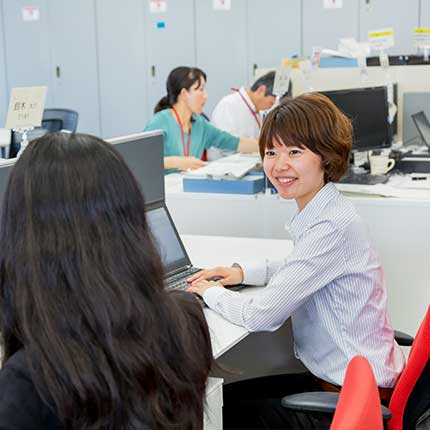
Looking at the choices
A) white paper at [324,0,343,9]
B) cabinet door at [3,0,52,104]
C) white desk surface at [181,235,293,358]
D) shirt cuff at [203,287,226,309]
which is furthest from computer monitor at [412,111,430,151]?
cabinet door at [3,0,52,104]

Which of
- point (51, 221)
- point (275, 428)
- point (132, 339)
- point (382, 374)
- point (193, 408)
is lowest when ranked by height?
point (275, 428)

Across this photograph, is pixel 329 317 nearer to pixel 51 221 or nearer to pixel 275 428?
pixel 275 428

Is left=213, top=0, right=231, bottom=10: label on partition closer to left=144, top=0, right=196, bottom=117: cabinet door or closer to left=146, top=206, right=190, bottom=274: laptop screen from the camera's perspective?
left=144, top=0, right=196, bottom=117: cabinet door

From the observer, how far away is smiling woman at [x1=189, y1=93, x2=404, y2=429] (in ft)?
5.88

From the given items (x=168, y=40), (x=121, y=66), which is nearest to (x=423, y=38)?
(x=168, y=40)

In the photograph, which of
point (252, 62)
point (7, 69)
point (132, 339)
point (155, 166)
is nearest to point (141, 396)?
point (132, 339)

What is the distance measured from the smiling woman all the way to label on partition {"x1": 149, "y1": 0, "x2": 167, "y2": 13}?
5007mm

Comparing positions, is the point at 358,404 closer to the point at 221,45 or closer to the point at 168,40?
the point at 221,45

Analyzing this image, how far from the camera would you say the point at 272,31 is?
640 cm

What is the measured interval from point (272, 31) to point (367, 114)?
10.2 ft

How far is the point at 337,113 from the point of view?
6.18ft

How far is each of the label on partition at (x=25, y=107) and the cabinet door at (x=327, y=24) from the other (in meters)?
4.20

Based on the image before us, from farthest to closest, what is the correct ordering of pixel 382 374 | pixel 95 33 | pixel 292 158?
pixel 95 33 < pixel 292 158 < pixel 382 374

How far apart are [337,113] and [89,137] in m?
0.98
